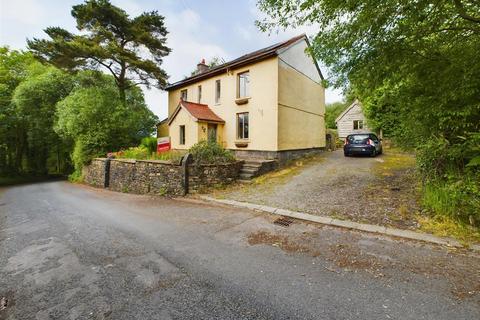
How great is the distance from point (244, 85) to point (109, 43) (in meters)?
11.8

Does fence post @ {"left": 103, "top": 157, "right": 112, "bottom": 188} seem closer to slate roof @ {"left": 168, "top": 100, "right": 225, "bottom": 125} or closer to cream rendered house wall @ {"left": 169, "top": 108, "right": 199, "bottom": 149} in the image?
cream rendered house wall @ {"left": 169, "top": 108, "right": 199, "bottom": 149}

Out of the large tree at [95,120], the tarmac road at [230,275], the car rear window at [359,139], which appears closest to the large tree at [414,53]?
the tarmac road at [230,275]

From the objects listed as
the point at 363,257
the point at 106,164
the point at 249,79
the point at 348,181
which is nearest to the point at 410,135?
the point at 348,181

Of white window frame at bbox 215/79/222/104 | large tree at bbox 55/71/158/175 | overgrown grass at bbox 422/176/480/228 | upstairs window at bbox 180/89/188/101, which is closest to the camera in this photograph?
overgrown grass at bbox 422/176/480/228

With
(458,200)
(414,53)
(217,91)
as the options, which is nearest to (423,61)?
(414,53)

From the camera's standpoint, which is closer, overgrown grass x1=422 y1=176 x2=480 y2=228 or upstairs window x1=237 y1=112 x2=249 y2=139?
overgrown grass x1=422 y1=176 x2=480 y2=228

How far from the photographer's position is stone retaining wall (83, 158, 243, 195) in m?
9.88

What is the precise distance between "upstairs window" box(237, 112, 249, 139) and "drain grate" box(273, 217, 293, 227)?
910 cm

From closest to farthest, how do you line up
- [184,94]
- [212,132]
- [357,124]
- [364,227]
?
[364,227] < [212,132] < [184,94] < [357,124]

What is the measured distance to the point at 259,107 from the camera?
13.8 metres

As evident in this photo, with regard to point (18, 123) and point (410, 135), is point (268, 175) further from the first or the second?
Result: point (18, 123)

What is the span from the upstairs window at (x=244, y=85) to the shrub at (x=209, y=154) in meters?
5.33

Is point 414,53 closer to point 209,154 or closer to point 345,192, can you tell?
point 345,192

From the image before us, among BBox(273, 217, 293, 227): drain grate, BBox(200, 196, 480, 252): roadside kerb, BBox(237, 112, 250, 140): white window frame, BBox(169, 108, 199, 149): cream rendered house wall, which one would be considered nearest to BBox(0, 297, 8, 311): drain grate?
BBox(273, 217, 293, 227): drain grate
